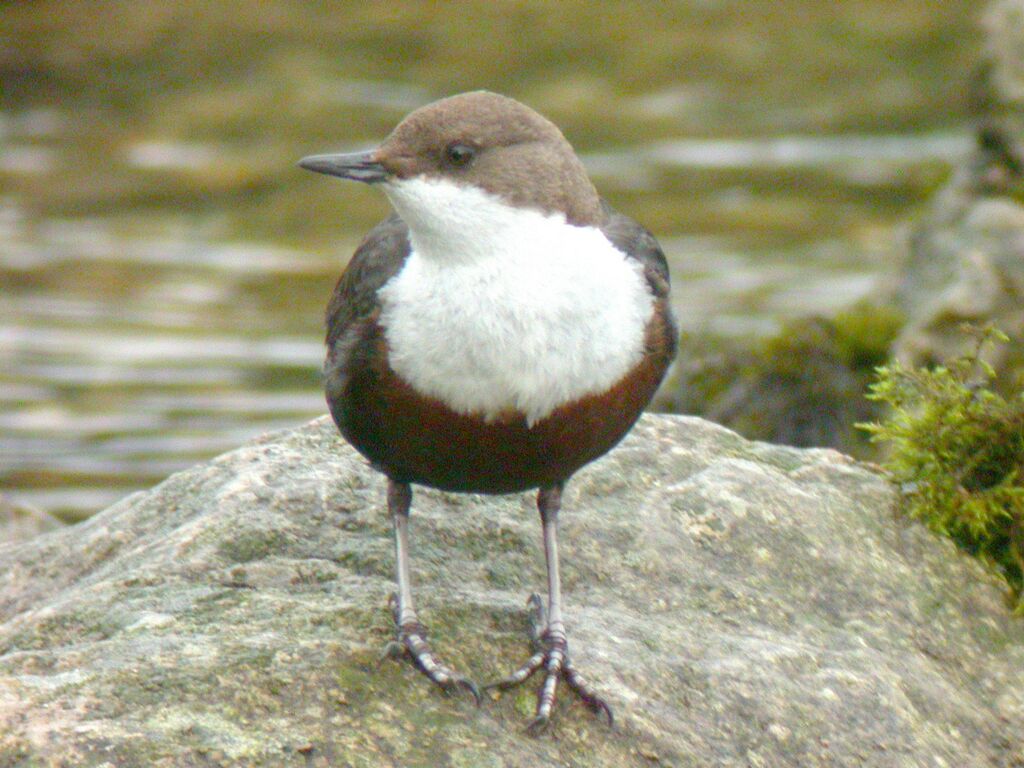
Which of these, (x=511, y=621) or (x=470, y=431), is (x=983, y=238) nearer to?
(x=511, y=621)

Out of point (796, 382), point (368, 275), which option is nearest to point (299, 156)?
point (796, 382)

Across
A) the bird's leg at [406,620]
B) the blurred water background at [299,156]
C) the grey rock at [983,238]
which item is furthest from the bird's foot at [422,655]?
the blurred water background at [299,156]

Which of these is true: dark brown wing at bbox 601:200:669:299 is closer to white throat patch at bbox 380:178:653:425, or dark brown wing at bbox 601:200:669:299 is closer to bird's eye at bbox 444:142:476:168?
white throat patch at bbox 380:178:653:425

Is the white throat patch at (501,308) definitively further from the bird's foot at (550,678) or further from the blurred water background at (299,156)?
the blurred water background at (299,156)

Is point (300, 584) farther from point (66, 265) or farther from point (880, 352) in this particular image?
point (66, 265)

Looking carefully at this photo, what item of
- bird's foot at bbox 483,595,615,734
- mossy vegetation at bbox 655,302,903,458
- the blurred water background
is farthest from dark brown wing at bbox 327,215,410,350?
the blurred water background

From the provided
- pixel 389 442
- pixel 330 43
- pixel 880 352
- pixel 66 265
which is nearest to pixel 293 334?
pixel 66 265
